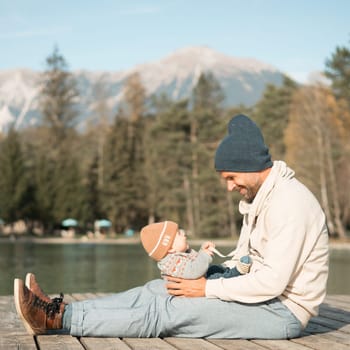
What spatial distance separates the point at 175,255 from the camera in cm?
313

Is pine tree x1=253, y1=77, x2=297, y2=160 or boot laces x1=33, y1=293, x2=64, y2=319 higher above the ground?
pine tree x1=253, y1=77, x2=297, y2=160

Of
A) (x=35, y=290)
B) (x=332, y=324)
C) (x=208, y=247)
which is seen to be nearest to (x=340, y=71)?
(x=332, y=324)

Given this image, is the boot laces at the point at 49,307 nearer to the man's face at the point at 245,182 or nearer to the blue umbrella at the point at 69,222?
the man's face at the point at 245,182

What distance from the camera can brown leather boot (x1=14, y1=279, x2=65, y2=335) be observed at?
2.91 m

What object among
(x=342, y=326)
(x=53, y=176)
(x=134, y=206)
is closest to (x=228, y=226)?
(x=134, y=206)

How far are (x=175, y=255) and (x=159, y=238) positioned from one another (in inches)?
4.2

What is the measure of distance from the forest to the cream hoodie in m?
28.9

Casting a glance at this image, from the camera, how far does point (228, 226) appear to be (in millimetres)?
39438

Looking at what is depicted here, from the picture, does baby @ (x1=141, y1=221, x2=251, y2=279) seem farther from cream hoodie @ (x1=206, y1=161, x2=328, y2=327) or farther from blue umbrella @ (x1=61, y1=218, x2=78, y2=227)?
blue umbrella @ (x1=61, y1=218, x2=78, y2=227)

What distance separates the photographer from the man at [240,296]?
3.01 m

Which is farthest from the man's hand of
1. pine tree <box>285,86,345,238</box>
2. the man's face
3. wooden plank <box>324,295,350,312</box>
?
pine tree <box>285,86,345,238</box>

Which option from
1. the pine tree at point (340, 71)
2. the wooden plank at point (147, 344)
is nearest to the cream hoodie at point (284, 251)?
the wooden plank at point (147, 344)

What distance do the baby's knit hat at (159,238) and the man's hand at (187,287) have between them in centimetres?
14

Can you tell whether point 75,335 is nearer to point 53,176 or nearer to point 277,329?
point 277,329
